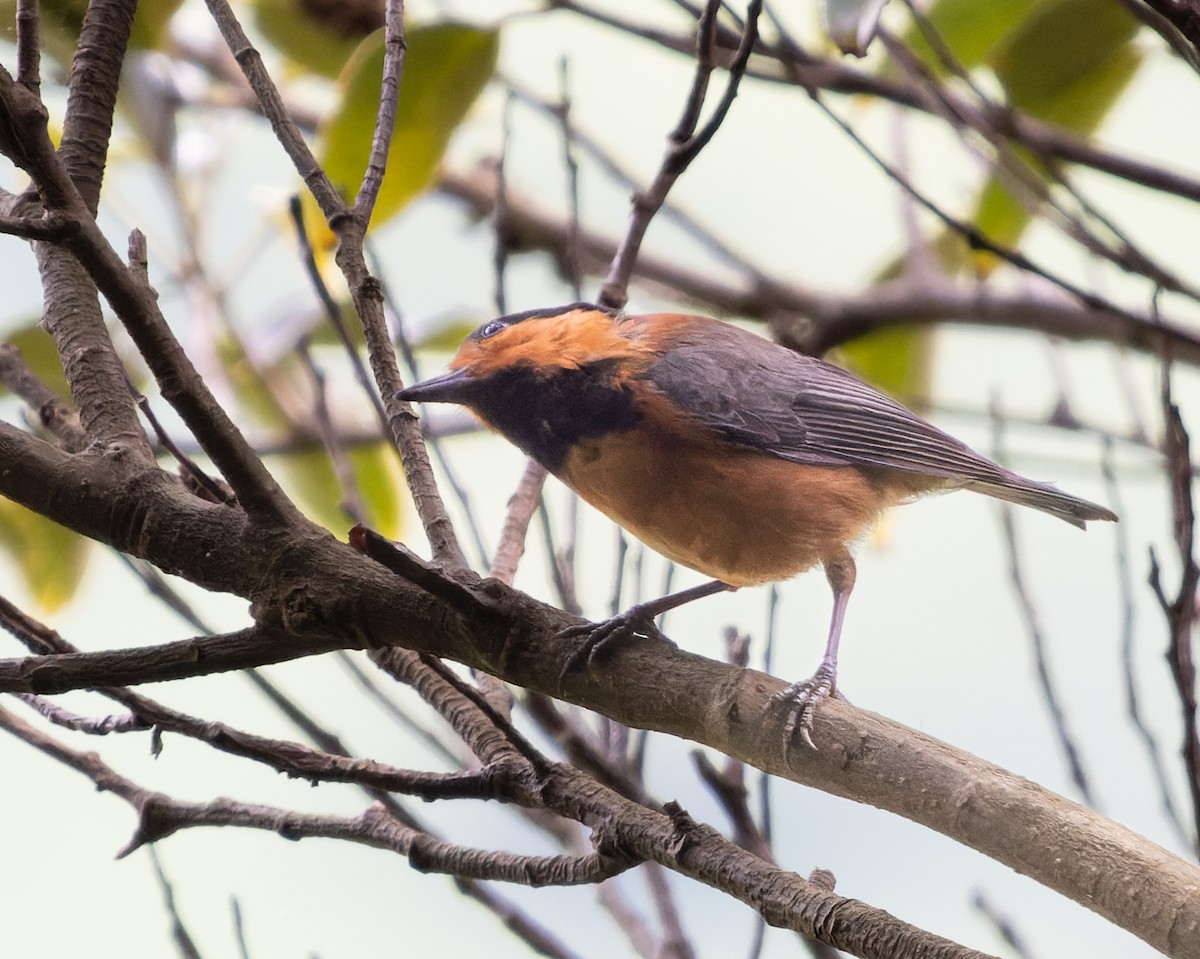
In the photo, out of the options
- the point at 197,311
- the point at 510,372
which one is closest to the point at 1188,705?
the point at 510,372

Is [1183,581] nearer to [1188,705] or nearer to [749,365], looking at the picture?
[1188,705]

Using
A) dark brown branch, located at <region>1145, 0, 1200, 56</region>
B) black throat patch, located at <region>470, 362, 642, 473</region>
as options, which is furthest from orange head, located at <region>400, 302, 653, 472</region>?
dark brown branch, located at <region>1145, 0, 1200, 56</region>

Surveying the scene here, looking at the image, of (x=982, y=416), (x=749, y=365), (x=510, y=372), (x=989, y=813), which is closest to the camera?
(x=989, y=813)

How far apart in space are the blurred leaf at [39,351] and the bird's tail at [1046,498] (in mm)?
1396

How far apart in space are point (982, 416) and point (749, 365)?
0.44 meters

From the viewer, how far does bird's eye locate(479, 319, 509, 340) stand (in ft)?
5.41

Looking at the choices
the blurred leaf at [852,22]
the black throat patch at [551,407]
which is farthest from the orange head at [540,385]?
the blurred leaf at [852,22]

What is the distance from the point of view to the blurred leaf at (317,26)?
2.18 metres

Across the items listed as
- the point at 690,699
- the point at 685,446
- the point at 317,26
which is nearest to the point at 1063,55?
the point at 685,446

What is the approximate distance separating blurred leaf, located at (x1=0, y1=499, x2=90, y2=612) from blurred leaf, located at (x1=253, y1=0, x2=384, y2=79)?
0.92 metres

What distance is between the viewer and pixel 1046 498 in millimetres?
1825

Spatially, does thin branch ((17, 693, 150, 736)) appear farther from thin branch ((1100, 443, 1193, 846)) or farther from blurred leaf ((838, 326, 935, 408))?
blurred leaf ((838, 326, 935, 408))

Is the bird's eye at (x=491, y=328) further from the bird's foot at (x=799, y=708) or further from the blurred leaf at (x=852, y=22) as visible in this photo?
the bird's foot at (x=799, y=708)

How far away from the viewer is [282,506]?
3.30 feet
